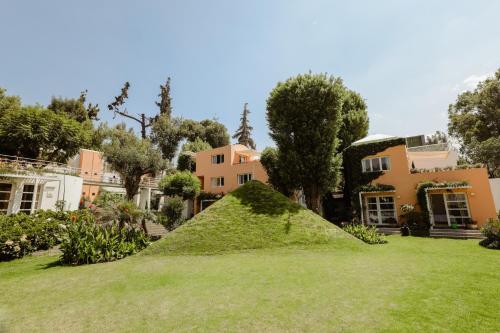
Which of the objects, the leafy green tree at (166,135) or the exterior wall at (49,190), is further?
the leafy green tree at (166,135)

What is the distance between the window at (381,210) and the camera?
75.3 ft

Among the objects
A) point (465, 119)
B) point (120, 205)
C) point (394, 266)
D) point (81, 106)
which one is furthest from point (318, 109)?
point (81, 106)

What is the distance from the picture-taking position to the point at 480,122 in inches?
1416

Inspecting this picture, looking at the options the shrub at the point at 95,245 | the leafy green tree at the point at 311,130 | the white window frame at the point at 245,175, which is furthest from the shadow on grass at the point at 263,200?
the white window frame at the point at 245,175

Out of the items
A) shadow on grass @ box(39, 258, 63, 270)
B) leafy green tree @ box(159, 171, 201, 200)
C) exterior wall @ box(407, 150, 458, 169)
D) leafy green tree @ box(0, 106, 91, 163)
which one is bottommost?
shadow on grass @ box(39, 258, 63, 270)

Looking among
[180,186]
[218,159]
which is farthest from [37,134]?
[218,159]

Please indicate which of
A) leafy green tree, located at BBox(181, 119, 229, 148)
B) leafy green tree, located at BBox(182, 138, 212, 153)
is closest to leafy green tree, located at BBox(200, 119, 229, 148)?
leafy green tree, located at BBox(181, 119, 229, 148)

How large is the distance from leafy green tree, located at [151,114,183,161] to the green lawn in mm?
39425

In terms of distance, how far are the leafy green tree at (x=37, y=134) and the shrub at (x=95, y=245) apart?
2218 centimetres

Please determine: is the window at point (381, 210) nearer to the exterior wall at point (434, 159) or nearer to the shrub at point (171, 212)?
the exterior wall at point (434, 159)

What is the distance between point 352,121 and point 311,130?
10955mm

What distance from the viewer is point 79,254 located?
37.7ft

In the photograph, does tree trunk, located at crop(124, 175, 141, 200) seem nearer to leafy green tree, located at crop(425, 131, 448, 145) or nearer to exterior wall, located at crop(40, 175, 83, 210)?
exterior wall, located at crop(40, 175, 83, 210)

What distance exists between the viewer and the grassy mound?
13.4 metres
